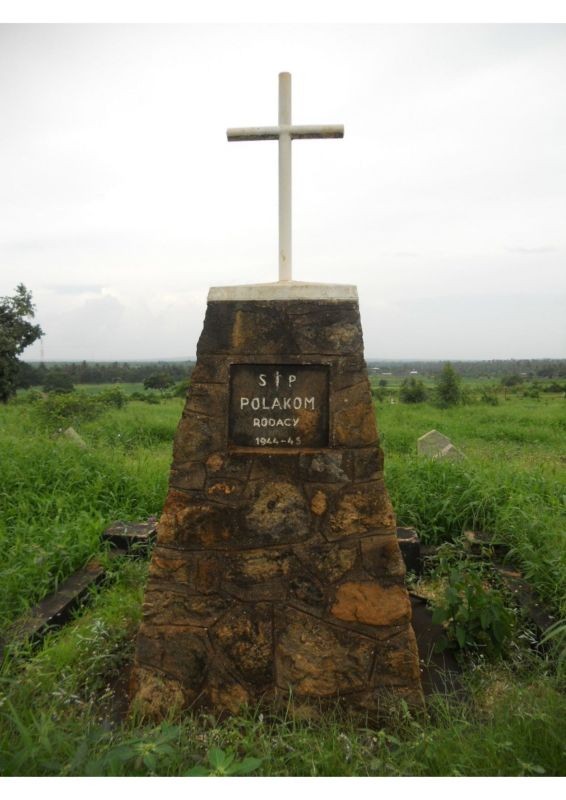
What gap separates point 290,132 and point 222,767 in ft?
7.79

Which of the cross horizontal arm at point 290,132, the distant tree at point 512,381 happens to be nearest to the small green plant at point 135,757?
the cross horizontal arm at point 290,132

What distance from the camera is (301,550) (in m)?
2.26

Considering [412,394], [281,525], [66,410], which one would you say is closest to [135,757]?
[281,525]

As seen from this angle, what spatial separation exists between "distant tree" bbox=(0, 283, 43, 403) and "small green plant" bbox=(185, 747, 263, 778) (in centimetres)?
1338

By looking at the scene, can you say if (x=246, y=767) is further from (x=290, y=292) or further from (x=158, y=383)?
(x=158, y=383)

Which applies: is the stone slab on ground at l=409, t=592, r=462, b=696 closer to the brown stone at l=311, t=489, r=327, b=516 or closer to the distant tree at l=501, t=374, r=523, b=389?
the brown stone at l=311, t=489, r=327, b=516

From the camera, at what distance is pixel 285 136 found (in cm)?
233

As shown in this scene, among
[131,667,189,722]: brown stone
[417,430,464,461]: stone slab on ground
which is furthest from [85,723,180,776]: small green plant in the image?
[417,430,464,461]: stone slab on ground

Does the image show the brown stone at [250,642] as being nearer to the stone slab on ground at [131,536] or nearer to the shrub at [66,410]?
the stone slab on ground at [131,536]

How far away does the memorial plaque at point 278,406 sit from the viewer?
2.27 m

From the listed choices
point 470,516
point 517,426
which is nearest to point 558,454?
point 517,426

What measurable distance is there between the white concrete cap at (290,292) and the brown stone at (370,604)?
47.4 inches

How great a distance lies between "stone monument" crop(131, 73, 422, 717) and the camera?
2.25 meters

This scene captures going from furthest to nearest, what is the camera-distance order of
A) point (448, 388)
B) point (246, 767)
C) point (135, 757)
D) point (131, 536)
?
1. point (448, 388)
2. point (131, 536)
3. point (135, 757)
4. point (246, 767)
